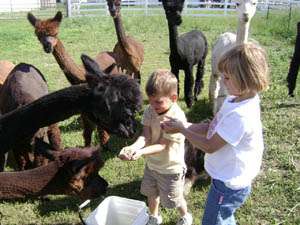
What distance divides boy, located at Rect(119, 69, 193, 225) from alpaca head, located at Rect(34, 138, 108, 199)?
0.44 m

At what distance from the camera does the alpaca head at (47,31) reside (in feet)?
18.4

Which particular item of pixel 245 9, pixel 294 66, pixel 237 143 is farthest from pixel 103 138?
pixel 294 66

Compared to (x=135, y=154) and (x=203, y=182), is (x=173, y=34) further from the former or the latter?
(x=135, y=154)

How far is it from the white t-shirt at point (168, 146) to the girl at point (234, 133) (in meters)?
0.53

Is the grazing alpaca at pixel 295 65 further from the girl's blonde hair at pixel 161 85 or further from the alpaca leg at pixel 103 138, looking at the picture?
the girl's blonde hair at pixel 161 85

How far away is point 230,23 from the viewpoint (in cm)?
1894

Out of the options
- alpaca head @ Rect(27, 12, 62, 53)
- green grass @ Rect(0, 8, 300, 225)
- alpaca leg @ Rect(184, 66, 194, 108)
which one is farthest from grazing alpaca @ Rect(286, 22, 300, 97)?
alpaca head @ Rect(27, 12, 62, 53)

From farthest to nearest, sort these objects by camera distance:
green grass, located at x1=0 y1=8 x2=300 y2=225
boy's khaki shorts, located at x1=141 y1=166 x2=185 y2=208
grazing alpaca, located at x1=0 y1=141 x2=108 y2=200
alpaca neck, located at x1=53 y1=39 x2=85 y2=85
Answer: alpaca neck, located at x1=53 y1=39 x2=85 y2=85 → green grass, located at x1=0 y1=8 x2=300 y2=225 → boy's khaki shorts, located at x1=141 y1=166 x2=185 y2=208 → grazing alpaca, located at x1=0 y1=141 x2=108 y2=200

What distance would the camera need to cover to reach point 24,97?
15.9 ft

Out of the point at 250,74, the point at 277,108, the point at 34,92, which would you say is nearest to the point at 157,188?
the point at 250,74

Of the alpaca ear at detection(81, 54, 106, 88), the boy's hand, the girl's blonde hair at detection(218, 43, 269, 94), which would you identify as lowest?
the boy's hand

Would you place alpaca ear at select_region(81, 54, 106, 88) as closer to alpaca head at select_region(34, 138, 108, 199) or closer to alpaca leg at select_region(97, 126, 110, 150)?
alpaca head at select_region(34, 138, 108, 199)

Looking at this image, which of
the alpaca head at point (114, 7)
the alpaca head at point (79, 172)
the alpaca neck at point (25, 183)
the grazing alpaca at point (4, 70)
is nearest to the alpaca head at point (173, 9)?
the alpaca head at point (114, 7)

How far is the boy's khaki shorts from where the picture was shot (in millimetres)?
3682
